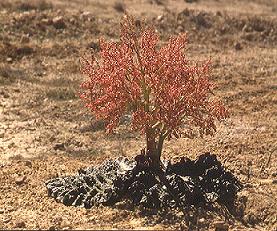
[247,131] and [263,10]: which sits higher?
[263,10]

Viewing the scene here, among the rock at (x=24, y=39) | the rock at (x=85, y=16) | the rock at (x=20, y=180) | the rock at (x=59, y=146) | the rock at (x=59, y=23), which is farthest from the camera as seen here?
the rock at (x=85, y=16)

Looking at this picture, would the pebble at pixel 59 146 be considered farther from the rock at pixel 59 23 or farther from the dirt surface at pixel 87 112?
the rock at pixel 59 23

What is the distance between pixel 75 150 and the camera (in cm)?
1174

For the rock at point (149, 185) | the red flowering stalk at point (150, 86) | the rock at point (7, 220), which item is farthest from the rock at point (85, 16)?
the rock at point (7, 220)

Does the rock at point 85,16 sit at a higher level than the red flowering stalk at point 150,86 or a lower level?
lower

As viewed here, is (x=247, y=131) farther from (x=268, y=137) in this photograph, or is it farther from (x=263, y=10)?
(x=263, y=10)

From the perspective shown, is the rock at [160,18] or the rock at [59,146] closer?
the rock at [59,146]

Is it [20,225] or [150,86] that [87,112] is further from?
[20,225]

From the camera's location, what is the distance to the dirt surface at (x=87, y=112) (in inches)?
336

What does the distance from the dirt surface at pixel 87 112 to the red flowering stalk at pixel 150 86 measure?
146cm

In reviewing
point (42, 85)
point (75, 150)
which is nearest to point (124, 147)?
point (75, 150)

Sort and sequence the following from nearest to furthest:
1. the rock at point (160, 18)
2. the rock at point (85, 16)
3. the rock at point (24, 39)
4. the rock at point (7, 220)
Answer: the rock at point (7, 220), the rock at point (24, 39), the rock at point (85, 16), the rock at point (160, 18)

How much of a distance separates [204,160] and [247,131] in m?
3.40

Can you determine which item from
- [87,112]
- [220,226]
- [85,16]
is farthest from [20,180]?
Answer: [85,16]
